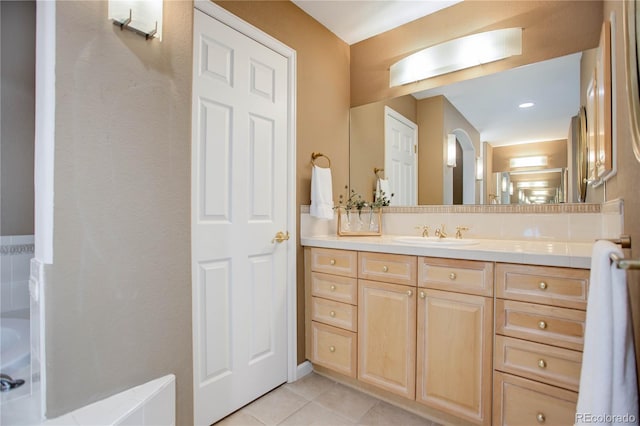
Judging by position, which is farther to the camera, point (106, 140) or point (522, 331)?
point (522, 331)

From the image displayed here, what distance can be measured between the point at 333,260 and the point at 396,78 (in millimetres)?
1482

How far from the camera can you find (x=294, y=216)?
7.11 feet

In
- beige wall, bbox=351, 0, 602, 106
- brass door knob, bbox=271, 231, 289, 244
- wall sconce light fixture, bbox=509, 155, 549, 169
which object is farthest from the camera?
brass door knob, bbox=271, 231, 289, 244

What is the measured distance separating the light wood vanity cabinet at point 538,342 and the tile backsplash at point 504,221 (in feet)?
1.04

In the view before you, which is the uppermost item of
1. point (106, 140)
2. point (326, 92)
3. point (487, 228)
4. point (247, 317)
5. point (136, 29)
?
point (326, 92)

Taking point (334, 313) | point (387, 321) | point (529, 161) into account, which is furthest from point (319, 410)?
point (529, 161)

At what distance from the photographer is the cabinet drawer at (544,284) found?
1272 millimetres

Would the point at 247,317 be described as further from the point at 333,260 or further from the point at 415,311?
the point at 415,311

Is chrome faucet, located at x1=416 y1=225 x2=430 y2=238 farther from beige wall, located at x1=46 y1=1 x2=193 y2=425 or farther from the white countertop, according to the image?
beige wall, located at x1=46 y1=1 x2=193 y2=425

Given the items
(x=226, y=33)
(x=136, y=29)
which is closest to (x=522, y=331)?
(x=136, y=29)

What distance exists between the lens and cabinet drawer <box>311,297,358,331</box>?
196cm

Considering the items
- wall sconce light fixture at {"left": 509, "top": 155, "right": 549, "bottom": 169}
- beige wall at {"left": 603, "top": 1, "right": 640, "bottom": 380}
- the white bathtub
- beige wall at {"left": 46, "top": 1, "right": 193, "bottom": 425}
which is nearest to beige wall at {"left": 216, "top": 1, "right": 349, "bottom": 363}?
beige wall at {"left": 46, "top": 1, "right": 193, "bottom": 425}

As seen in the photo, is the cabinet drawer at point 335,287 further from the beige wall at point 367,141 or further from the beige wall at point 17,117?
the beige wall at point 17,117

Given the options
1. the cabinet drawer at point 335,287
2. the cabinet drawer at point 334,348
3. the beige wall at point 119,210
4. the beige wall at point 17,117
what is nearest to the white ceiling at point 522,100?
the cabinet drawer at point 335,287
